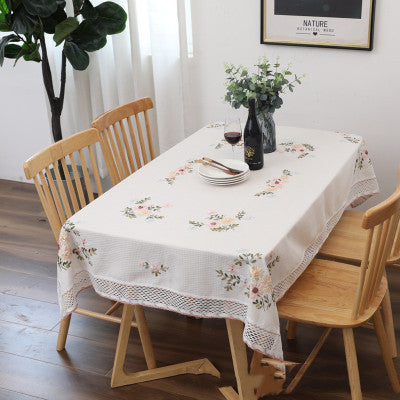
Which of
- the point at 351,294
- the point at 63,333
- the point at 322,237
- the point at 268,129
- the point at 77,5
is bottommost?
the point at 63,333

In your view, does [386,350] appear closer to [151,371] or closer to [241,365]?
[241,365]

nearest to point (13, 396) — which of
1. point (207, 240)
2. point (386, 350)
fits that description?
point (207, 240)

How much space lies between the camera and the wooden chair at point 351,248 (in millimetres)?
2357

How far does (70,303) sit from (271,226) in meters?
0.71

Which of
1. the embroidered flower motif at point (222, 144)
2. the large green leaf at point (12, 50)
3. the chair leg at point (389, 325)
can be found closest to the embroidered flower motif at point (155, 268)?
the embroidered flower motif at point (222, 144)

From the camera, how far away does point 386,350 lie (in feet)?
7.43

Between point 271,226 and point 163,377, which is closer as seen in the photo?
point 271,226

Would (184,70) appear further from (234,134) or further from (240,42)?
(234,134)

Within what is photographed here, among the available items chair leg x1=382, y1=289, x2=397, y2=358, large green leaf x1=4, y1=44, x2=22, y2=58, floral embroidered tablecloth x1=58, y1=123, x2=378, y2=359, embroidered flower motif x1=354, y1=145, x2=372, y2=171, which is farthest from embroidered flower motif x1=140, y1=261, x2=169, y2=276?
large green leaf x1=4, y1=44, x2=22, y2=58

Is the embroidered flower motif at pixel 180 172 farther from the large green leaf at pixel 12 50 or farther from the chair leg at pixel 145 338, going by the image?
the large green leaf at pixel 12 50

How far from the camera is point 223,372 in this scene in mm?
2443

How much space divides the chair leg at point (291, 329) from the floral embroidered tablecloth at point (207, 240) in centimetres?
46

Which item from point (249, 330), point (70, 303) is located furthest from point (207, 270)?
point (70, 303)

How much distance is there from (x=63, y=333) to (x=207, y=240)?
0.94m
